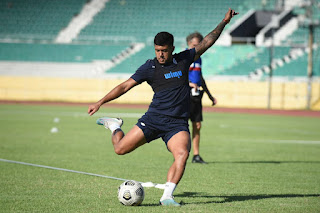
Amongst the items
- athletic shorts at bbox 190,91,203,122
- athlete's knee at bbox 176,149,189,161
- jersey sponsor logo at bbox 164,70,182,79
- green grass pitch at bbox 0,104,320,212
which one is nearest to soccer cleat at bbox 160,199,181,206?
green grass pitch at bbox 0,104,320,212

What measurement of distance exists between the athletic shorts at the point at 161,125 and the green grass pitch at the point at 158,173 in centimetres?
88

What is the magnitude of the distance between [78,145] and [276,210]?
842 cm

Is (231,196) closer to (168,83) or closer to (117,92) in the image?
(168,83)

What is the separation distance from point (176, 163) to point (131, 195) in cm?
67

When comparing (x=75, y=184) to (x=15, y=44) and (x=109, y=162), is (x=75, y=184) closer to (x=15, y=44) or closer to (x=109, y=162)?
(x=109, y=162)

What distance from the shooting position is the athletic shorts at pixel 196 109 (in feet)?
37.6

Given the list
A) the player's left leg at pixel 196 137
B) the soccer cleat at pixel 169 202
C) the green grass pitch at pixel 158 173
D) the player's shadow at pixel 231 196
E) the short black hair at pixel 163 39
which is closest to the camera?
the soccer cleat at pixel 169 202

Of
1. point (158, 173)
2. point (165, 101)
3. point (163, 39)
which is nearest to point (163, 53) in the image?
point (163, 39)

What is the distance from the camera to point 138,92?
121 ft

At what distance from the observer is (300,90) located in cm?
3481

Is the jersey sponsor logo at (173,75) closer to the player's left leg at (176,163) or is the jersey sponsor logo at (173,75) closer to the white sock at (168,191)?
the player's left leg at (176,163)

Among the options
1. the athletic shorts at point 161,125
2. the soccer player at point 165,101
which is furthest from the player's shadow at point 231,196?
the athletic shorts at point 161,125

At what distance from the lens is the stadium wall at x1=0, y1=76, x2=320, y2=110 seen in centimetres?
3500

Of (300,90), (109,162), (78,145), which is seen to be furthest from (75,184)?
(300,90)
